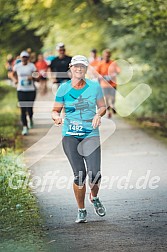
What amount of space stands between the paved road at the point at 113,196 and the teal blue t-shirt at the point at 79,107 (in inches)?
42.3

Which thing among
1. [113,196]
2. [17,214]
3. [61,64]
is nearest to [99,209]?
[17,214]

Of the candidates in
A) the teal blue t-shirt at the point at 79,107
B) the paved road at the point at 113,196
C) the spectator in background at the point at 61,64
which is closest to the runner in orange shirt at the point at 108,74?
the spectator in background at the point at 61,64

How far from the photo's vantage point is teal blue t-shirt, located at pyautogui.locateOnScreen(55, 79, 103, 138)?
8398mm

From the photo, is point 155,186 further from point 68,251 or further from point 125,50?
point 125,50

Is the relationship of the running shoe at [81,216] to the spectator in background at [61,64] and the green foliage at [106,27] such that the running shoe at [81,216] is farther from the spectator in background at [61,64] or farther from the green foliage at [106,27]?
the spectator in background at [61,64]

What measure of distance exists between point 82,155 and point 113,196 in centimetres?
166

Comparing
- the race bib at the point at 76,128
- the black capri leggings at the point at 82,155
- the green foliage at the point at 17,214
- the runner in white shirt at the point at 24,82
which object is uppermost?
the race bib at the point at 76,128

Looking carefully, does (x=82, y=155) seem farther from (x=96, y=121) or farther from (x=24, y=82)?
(x=24, y=82)

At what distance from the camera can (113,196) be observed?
9930 millimetres

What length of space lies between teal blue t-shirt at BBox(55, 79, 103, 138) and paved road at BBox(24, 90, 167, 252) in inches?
42.3

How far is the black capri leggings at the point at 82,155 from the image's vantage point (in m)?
8.40

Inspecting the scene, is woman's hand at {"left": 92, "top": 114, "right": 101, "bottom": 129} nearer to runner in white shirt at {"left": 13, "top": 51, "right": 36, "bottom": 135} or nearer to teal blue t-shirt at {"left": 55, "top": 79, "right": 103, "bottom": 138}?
teal blue t-shirt at {"left": 55, "top": 79, "right": 103, "bottom": 138}

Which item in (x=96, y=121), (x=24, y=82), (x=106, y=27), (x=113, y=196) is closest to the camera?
(x=96, y=121)

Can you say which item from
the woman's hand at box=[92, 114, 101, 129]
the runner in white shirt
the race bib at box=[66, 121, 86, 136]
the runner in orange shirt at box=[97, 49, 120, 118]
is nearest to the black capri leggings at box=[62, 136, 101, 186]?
the race bib at box=[66, 121, 86, 136]
